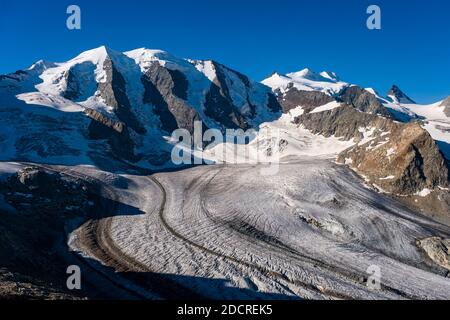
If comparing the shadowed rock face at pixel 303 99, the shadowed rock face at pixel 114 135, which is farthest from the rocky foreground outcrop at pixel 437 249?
the shadowed rock face at pixel 303 99

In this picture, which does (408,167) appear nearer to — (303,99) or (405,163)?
(405,163)

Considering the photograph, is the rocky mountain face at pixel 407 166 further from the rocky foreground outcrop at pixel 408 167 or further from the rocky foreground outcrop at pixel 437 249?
the rocky foreground outcrop at pixel 437 249

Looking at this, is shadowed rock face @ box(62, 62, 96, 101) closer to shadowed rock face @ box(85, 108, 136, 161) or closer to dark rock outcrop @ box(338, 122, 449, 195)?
shadowed rock face @ box(85, 108, 136, 161)

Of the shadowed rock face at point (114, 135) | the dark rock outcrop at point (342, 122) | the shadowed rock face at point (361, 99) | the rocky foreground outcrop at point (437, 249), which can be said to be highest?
the shadowed rock face at point (361, 99)

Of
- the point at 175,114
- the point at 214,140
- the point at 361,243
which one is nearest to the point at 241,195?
the point at 361,243

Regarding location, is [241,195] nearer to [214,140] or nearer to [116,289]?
[116,289]
